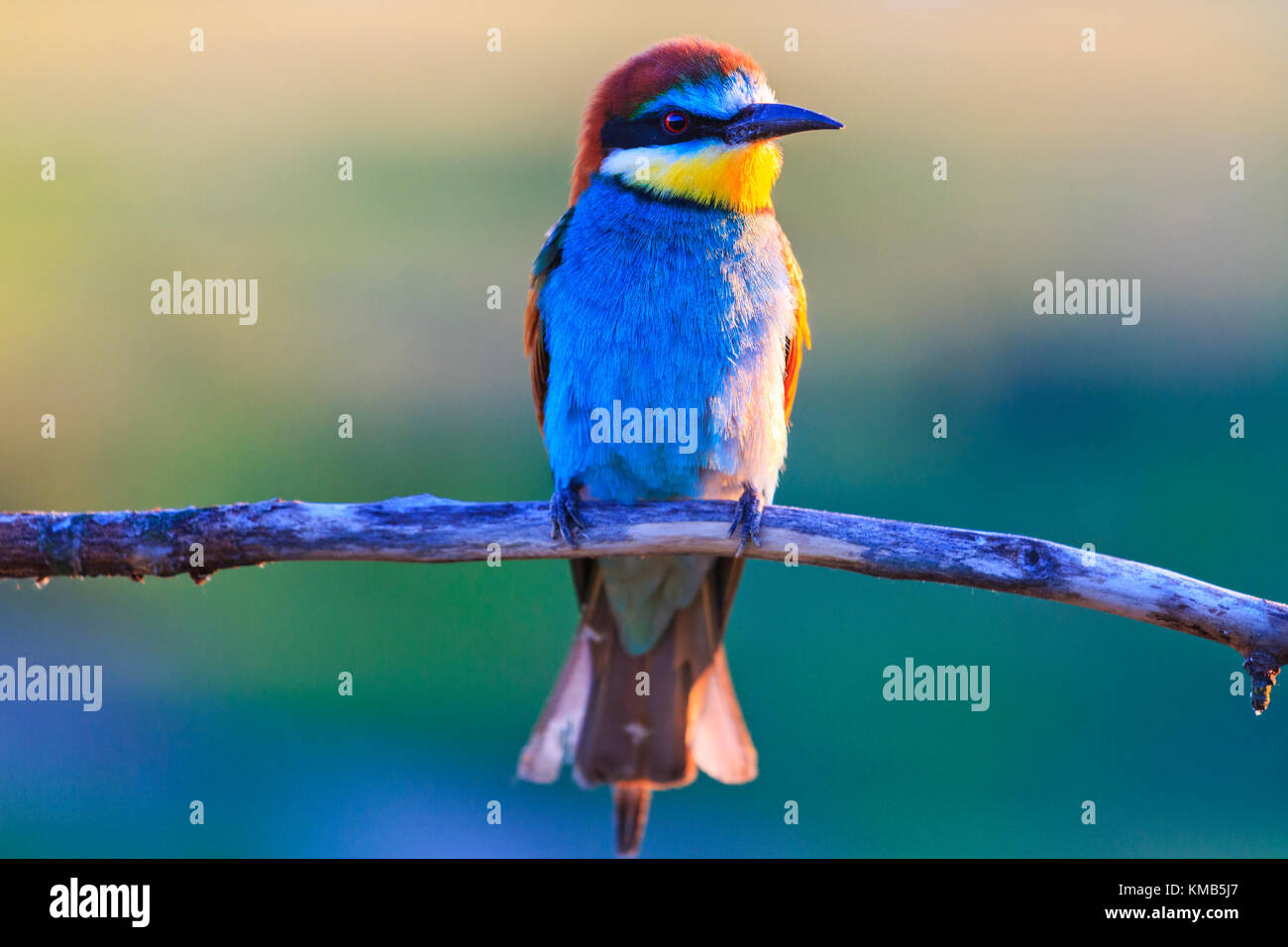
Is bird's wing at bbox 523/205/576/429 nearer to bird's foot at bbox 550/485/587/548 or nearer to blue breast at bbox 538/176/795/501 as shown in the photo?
blue breast at bbox 538/176/795/501

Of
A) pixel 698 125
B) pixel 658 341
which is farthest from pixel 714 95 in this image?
pixel 658 341

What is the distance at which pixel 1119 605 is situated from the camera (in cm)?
224

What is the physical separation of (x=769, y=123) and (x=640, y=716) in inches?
63.6

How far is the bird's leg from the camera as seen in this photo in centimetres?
248

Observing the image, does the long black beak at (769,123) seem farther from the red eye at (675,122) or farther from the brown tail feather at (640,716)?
the brown tail feather at (640,716)

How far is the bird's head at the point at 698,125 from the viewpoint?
2.77 meters

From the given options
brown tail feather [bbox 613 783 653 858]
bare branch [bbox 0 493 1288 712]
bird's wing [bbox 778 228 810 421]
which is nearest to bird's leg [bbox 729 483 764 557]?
bare branch [bbox 0 493 1288 712]

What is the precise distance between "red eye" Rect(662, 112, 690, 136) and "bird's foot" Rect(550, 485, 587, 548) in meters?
0.95

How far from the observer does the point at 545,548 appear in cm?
247

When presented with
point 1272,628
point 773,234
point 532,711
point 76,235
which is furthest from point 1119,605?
point 76,235

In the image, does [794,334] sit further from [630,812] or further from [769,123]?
[630,812]

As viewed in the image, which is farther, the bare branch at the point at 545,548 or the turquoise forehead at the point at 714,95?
the turquoise forehead at the point at 714,95

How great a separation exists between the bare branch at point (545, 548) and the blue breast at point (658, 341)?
12.4 inches

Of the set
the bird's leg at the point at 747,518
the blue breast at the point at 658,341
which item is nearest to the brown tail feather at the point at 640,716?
the blue breast at the point at 658,341
